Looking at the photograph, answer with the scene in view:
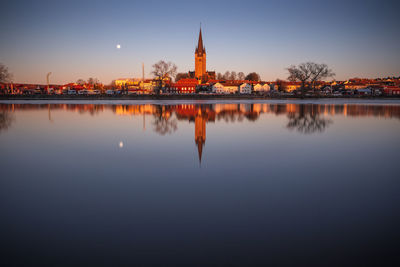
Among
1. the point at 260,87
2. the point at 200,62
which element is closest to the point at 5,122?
the point at 260,87

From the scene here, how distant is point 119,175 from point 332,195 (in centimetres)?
442

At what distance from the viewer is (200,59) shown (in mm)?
134875

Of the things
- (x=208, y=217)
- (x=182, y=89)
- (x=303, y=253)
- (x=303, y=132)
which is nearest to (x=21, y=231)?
(x=208, y=217)

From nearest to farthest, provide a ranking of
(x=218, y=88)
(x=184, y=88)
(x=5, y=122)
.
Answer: (x=5, y=122) → (x=218, y=88) → (x=184, y=88)

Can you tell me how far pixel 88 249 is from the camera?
3.41 m

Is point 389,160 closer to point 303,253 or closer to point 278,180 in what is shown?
point 278,180

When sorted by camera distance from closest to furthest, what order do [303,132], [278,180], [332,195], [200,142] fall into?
1. [332,195]
2. [278,180]
3. [200,142]
4. [303,132]

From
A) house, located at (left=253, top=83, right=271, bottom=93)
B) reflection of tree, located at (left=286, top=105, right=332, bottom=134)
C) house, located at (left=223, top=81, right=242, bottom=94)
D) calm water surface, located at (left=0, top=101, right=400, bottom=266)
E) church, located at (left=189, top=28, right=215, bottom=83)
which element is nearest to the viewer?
calm water surface, located at (left=0, top=101, right=400, bottom=266)

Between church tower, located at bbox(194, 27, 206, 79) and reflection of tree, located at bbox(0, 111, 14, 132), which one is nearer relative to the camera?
reflection of tree, located at bbox(0, 111, 14, 132)

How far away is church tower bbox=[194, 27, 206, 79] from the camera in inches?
5310

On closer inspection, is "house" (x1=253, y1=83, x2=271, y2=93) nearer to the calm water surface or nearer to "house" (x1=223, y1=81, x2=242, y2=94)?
"house" (x1=223, y1=81, x2=242, y2=94)

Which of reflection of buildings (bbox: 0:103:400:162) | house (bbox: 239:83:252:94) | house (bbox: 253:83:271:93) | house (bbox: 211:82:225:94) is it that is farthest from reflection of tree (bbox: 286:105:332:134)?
house (bbox: 253:83:271:93)

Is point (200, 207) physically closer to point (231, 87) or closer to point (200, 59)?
point (231, 87)

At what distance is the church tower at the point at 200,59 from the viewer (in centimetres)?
13488
